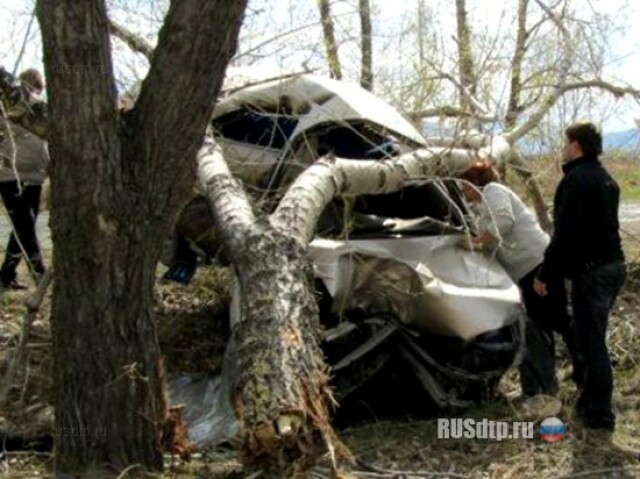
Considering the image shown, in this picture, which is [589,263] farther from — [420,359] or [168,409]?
[168,409]

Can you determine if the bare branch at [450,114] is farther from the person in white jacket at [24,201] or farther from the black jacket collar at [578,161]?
the person in white jacket at [24,201]

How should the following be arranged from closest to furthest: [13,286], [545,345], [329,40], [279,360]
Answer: [279,360] < [545,345] < [329,40] < [13,286]

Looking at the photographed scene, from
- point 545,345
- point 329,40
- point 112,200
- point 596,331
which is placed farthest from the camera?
point 329,40

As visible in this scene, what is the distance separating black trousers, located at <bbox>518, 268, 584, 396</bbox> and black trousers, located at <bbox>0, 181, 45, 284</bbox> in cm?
394

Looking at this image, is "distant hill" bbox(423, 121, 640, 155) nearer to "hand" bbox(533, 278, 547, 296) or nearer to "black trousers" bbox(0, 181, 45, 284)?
"hand" bbox(533, 278, 547, 296)

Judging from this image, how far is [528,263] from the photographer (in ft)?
20.4

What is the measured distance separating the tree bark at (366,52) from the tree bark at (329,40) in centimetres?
42

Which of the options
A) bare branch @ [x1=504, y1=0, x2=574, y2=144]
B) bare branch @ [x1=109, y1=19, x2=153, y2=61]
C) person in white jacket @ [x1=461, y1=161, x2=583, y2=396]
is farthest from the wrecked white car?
bare branch @ [x1=504, y1=0, x2=574, y2=144]

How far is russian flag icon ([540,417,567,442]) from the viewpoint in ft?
17.4

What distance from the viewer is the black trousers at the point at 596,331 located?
533 centimetres

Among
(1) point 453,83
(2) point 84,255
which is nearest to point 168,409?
(2) point 84,255

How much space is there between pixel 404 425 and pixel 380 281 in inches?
33.7

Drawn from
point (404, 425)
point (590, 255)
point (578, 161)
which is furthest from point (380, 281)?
point (578, 161)

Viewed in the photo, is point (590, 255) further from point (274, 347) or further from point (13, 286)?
point (13, 286)
